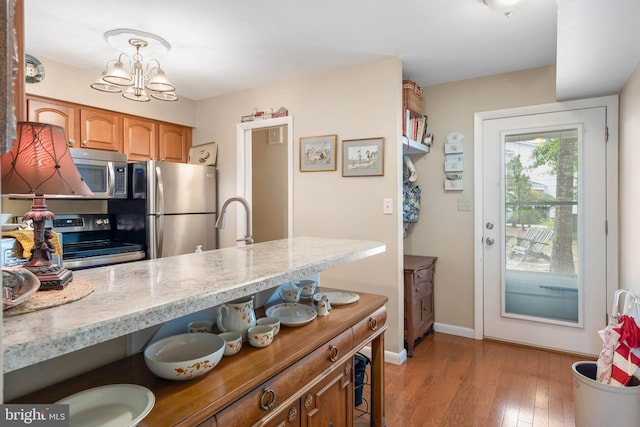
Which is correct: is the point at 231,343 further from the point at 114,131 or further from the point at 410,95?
the point at 114,131

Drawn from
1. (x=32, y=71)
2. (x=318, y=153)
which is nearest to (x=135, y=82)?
(x=32, y=71)

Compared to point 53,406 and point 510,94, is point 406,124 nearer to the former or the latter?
point 510,94

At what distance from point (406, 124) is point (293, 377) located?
2360 mm

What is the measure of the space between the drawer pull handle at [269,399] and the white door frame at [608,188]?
2.70 meters

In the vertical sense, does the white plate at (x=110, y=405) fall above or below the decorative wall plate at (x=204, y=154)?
below

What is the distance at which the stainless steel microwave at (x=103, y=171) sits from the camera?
2941mm

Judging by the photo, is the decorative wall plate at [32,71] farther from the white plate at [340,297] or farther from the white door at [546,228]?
the white door at [546,228]

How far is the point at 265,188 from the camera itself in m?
4.64

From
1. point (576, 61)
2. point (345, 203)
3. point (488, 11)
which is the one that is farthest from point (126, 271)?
point (576, 61)

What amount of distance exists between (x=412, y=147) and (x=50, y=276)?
2.77m

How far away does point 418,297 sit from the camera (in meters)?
3.09

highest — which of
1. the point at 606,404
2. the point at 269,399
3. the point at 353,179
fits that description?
the point at 353,179

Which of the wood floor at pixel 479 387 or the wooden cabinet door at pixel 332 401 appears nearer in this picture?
the wooden cabinet door at pixel 332 401

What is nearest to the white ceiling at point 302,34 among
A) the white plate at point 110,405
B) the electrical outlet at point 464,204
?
the electrical outlet at point 464,204
